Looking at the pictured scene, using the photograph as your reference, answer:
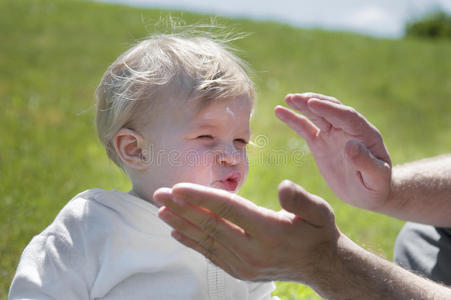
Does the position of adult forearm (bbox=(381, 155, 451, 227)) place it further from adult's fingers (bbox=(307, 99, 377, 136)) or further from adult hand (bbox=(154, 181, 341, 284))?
adult hand (bbox=(154, 181, 341, 284))

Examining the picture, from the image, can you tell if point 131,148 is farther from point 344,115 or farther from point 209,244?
point 344,115

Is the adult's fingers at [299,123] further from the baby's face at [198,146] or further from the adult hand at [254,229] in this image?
the adult hand at [254,229]

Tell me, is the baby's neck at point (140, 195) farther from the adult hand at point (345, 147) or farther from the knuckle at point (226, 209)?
the adult hand at point (345, 147)

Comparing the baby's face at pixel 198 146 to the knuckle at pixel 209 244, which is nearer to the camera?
the knuckle at pixel 209 244

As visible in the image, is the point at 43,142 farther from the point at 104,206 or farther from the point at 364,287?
the point at 364,287

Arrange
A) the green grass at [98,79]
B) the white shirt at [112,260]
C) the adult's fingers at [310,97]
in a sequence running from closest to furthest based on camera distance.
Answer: the white shirt at [112,260], the adult's fingers at [310,97], the green grass at [98,79]

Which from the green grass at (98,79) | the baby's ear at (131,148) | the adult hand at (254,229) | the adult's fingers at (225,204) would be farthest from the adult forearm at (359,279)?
the baby's ear at (131,148)

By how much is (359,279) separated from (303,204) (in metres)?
0.40

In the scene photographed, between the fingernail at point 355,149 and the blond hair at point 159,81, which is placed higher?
→ the blond hair at point 159,81

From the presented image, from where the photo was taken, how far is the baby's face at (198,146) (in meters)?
2.01

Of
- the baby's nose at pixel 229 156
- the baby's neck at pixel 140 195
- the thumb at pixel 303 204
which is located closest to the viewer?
the thumb at pixel 303 204

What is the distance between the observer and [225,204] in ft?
4.89

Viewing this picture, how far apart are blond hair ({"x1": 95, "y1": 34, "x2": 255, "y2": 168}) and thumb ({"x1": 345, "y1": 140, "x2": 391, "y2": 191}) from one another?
55 cm

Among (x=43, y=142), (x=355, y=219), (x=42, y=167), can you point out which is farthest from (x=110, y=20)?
(x=355, y=219)
